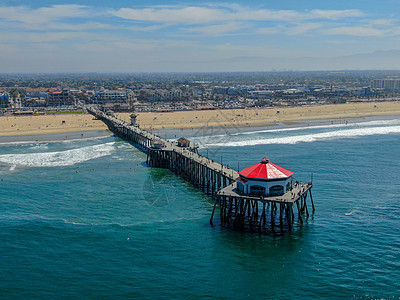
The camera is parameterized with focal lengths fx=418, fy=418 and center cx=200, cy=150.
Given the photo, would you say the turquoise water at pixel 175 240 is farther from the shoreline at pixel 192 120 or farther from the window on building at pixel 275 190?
the shoreline at pixel 192 120

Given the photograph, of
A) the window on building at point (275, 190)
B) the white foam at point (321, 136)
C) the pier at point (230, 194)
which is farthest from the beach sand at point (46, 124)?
the window on building at point (275, 190)

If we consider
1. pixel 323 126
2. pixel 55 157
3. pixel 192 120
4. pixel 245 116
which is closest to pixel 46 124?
pixel 192 120

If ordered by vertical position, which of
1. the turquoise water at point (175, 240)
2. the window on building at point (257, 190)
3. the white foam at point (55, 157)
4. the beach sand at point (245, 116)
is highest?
the beach sand at point (245, 116)

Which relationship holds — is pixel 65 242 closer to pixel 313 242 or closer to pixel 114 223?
pixel 114 223

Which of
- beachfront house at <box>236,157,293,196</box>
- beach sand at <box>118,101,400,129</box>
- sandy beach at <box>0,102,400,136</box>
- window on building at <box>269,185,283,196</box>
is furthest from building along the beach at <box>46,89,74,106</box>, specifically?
window on building at <box>269,185,283,196</box>

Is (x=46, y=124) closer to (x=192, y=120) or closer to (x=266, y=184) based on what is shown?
(x=192, y=120)

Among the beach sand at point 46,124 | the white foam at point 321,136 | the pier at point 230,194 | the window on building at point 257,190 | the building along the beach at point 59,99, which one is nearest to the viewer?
the pier at point 230,194
